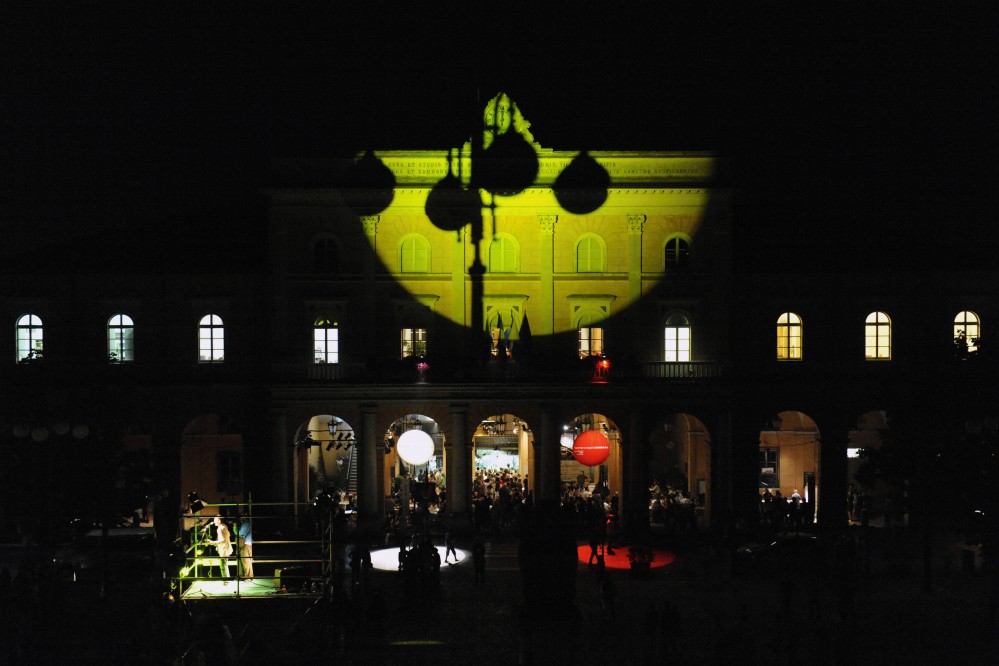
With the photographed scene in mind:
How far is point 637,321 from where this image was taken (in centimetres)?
4381

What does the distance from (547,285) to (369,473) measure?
33.9 ft

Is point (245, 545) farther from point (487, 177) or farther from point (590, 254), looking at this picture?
point (590, 254)

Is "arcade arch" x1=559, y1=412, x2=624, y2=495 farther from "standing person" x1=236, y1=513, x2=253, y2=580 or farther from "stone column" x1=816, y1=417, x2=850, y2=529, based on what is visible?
"standing person" x1=236, y1=513, x2=253, y2=580

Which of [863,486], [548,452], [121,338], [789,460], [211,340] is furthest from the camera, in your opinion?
[789,460]

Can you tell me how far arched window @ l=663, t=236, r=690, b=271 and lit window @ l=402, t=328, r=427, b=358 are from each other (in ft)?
33.9

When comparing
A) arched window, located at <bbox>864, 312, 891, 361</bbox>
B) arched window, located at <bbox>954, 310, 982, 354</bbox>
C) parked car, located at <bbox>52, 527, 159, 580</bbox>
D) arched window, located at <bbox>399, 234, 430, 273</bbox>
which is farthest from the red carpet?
arched window, located at <bbox>954, 310, 982, 354</bbox>

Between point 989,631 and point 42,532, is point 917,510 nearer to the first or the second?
point 989,631

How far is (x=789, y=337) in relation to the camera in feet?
146

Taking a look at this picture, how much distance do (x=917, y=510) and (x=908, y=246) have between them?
15.5m

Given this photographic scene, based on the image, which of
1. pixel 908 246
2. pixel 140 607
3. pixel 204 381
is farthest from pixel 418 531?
pixel 908 246

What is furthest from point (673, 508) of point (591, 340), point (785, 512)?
point (591, 340)

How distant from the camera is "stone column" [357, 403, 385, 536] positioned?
42.8 m

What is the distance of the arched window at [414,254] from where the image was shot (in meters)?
44.1

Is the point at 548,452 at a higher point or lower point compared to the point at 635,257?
lower
